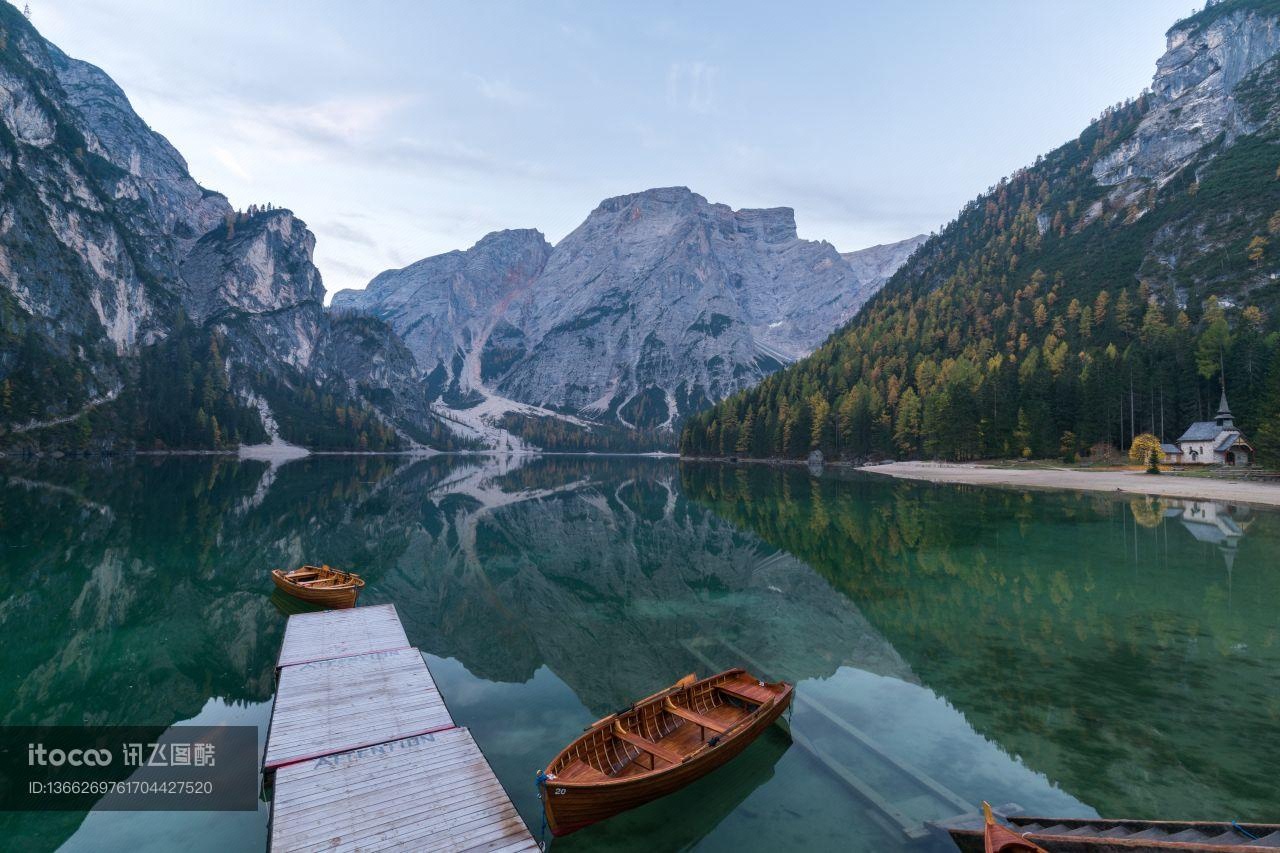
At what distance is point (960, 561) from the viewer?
1543 inches

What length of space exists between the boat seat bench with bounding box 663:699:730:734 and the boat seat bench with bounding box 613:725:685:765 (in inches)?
49.9

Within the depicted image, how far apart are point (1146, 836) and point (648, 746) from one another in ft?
30.9

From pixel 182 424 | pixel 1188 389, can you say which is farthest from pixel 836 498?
pixel 182 424

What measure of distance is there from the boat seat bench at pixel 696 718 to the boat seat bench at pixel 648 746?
1268 mm

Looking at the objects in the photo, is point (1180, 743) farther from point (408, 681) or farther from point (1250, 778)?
point (408, 681)

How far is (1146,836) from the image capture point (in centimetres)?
1011

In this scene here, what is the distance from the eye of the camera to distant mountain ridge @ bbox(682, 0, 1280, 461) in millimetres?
107812

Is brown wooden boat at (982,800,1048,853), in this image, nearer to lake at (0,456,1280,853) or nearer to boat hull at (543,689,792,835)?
lake at (0,456,1280,853)

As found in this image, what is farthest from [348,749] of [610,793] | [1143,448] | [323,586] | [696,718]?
[1143,448]

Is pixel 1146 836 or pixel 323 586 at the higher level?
pixel 1146 836

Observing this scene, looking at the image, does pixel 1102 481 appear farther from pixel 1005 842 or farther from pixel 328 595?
pixel 328 595

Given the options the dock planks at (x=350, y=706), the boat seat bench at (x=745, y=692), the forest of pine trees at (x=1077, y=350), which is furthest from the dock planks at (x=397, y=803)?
the forest of pine trees at (x=1077, y=350)

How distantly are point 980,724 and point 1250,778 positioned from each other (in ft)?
19.1

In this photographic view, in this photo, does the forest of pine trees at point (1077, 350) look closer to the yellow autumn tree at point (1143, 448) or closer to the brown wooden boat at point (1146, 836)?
the yellow autumn tree at point (1143, 448)
